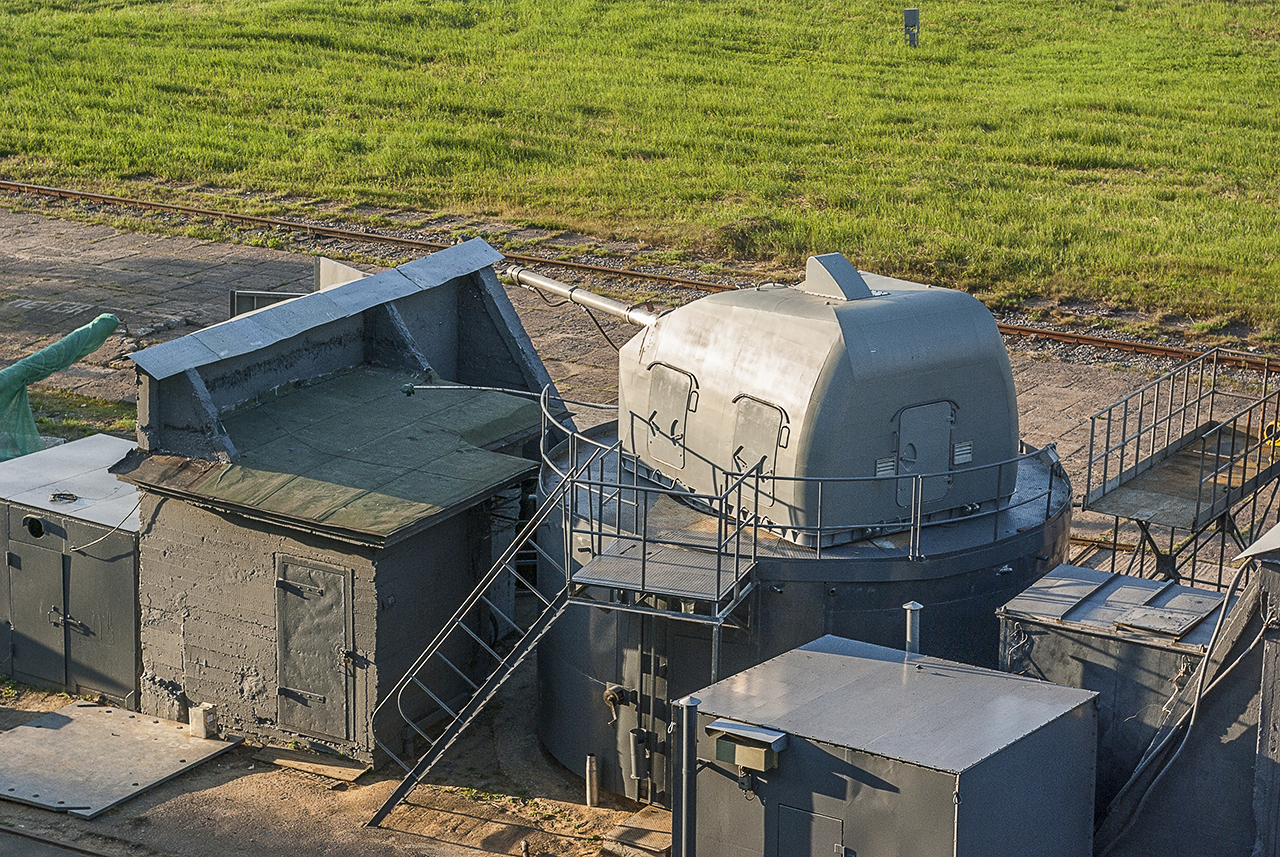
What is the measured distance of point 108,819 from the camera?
14992 millimetres

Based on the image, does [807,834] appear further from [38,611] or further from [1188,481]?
[38,611]

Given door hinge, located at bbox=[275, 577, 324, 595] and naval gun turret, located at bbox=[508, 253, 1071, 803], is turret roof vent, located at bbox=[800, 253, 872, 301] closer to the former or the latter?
naval gun turret, located at bbox=[508, 253, 1071, 803]

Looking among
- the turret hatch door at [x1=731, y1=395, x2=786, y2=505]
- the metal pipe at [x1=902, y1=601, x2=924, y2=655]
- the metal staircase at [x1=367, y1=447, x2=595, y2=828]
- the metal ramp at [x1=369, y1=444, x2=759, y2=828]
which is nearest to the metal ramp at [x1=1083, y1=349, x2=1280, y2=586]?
the metal pipe at [x1=902, y1=601, x2=924, y2=655]

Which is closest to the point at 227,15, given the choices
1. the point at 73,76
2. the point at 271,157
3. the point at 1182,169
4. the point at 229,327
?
the point at 73,76

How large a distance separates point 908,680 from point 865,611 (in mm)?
1781

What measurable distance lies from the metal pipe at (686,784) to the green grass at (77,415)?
14.0m

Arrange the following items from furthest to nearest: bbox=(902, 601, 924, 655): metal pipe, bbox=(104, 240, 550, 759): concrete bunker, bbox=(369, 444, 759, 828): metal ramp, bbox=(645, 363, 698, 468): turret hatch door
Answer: bbox=(645, 363, 698, 468): turret hatch door → bbox=(104, 240, 550, 759): concrete bunker → bbox=(369, 444, 759, 828): metal ramp → bbox=(902, 601, 924, 655): metal pipe

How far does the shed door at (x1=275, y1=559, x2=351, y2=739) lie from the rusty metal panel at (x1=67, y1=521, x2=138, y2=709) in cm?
201

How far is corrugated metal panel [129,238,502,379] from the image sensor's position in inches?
649

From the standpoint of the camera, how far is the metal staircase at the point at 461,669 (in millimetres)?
14906

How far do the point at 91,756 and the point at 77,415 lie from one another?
35.6ft

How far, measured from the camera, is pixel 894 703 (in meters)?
12.6

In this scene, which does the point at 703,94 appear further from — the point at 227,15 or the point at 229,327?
the point at 229,327

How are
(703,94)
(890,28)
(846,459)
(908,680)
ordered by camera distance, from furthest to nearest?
(890,28), (703,94), (846,459), (908,680)
